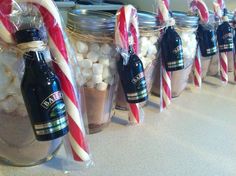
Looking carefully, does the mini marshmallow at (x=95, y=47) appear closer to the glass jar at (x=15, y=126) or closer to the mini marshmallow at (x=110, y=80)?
the mini marshmallow at (x=110, y=80)

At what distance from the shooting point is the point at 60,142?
1.84 feet

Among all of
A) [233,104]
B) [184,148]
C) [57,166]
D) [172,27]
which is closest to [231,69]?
[233,104]

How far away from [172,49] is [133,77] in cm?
17

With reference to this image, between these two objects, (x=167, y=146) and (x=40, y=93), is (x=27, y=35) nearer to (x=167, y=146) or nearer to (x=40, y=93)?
(x=40, y=93)

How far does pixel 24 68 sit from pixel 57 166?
20 cm

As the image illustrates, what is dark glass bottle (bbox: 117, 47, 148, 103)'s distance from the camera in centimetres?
60

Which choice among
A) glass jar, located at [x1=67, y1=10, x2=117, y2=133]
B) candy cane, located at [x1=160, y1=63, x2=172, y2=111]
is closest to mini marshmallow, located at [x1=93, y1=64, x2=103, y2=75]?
glass jar, located at [x1=67, y1=10, x2=117, y2=133]

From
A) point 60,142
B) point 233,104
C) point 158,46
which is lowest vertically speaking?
point 233,104

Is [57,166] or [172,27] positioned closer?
[57,166]

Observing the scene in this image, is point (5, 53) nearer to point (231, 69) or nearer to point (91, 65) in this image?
point (91, 65)

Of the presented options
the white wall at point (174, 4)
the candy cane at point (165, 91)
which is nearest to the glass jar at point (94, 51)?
the candy cane at point (165, 91)

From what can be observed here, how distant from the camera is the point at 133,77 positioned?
600mm

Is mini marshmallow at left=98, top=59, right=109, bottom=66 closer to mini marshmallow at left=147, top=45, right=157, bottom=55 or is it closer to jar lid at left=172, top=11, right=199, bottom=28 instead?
mini marshmallow at left=147, top=45, right=157, bottom=55

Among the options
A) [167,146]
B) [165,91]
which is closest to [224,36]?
[165,91]
